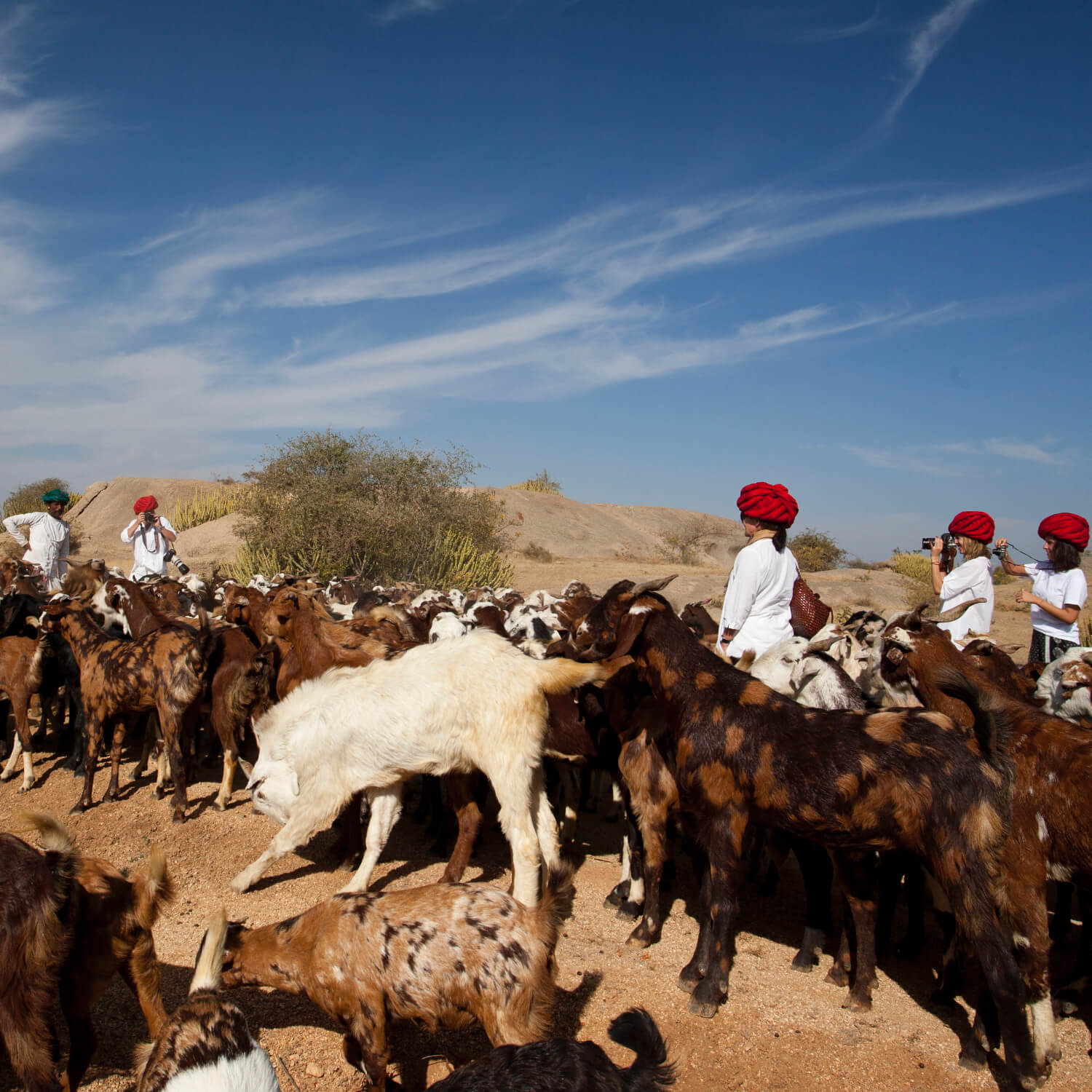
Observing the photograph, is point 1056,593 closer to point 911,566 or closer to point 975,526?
point 975,526

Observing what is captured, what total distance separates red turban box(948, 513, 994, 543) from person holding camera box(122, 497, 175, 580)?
8710mm

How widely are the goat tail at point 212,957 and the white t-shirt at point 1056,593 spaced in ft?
19.2

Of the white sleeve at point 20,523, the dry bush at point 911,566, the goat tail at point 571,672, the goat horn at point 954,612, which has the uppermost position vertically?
the white sleeve at point 20,523

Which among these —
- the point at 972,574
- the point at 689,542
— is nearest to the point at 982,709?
the point at 972,574

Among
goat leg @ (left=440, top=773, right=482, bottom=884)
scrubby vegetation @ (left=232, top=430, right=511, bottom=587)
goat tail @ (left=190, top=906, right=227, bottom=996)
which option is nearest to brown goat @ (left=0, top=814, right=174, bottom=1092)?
goat tail @ (left=190, top=906, right=227, bottom=996)

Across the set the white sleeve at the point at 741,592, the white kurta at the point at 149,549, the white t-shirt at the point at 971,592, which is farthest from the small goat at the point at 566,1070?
the white kurta at the point at 149,549

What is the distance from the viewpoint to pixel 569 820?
260 inches

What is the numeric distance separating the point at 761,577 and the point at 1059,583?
8.39 feet

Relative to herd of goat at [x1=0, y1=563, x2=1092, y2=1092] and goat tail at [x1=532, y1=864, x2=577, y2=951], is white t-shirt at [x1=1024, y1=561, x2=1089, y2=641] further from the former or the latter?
goat tail at [x1=532, y1=864, x2=577, y2=951]

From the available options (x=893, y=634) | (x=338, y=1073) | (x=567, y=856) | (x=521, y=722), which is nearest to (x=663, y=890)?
(x=567, y=856)

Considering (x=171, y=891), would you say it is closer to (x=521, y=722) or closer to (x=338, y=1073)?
(x=338, y=1073)

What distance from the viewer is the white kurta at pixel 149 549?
1060 cm

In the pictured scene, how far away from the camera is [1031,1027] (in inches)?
156

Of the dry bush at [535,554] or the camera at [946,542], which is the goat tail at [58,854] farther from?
the dry bush at [535,554]
